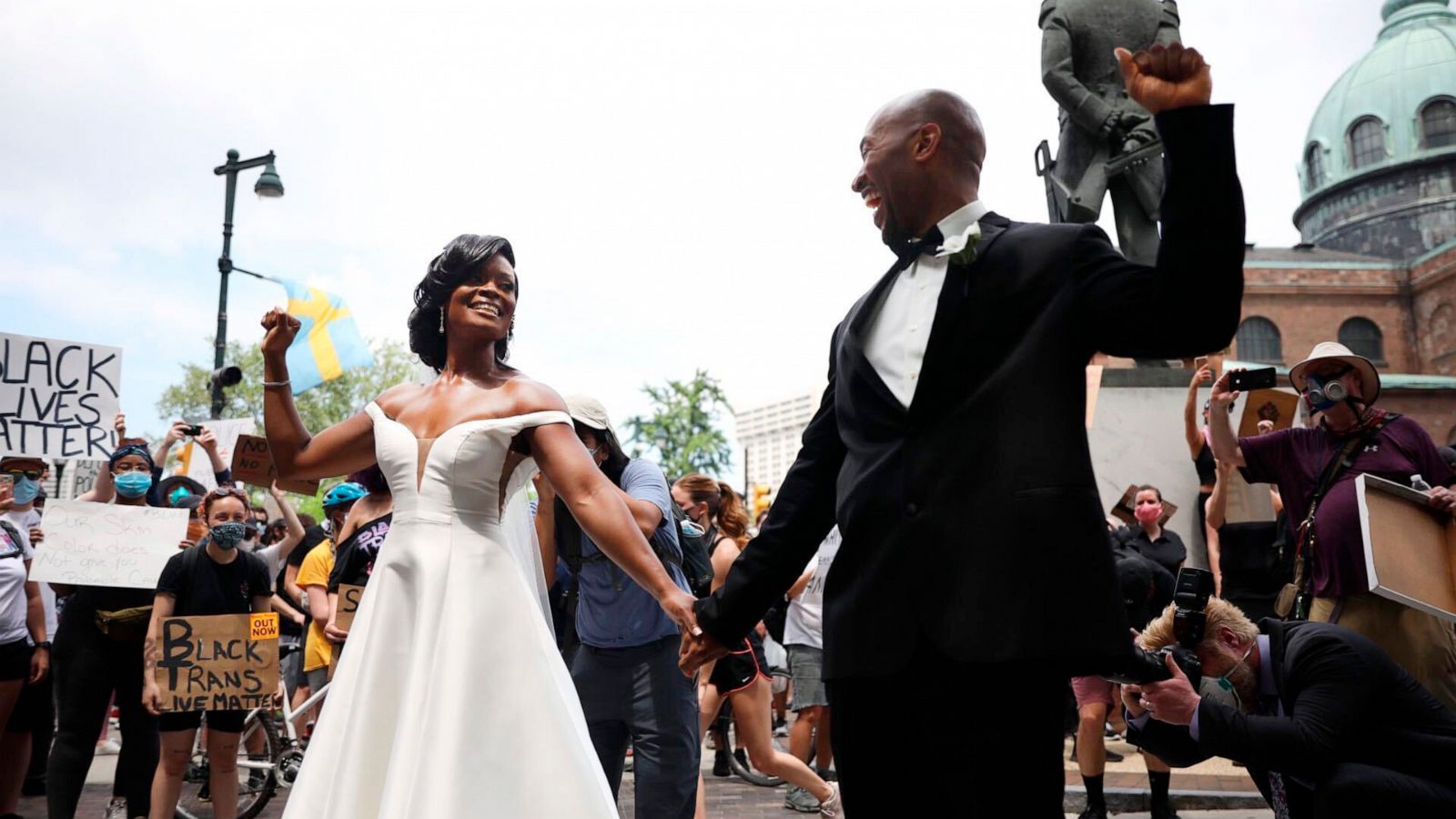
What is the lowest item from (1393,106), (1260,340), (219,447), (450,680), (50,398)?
(450,680)

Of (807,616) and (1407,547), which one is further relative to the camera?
(807,616)

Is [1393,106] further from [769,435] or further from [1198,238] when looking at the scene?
[769,435]

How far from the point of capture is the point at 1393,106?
5966 cm

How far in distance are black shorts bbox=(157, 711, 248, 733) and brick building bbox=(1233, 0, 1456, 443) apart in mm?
54826

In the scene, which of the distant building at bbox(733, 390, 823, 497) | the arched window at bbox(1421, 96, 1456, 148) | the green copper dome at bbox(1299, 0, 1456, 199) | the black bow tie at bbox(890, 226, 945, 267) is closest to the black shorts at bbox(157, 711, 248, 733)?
the black bow tie at bbox(890, 226, 945, 267)

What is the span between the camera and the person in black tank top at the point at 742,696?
6.66 meters

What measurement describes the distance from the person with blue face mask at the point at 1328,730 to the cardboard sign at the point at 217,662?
458cm

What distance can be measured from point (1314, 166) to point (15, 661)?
70.6 m

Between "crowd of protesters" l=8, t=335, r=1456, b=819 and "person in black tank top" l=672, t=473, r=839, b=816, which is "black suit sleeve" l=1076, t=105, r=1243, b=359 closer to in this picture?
"crowd of protesters" l=8, t=335, r=1456, b=819

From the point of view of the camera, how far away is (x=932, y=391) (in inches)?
87.4

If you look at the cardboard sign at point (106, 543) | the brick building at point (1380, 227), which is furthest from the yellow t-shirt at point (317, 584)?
the brick building at point (1380, 227)

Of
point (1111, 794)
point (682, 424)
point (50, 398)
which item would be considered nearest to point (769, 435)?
point (682, 424)

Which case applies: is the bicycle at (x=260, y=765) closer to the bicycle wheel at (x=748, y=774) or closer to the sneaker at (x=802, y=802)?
the sneaker at (x=802, y=802)

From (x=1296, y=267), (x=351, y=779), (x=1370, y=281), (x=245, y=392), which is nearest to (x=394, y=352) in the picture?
(x=245, y=392)
